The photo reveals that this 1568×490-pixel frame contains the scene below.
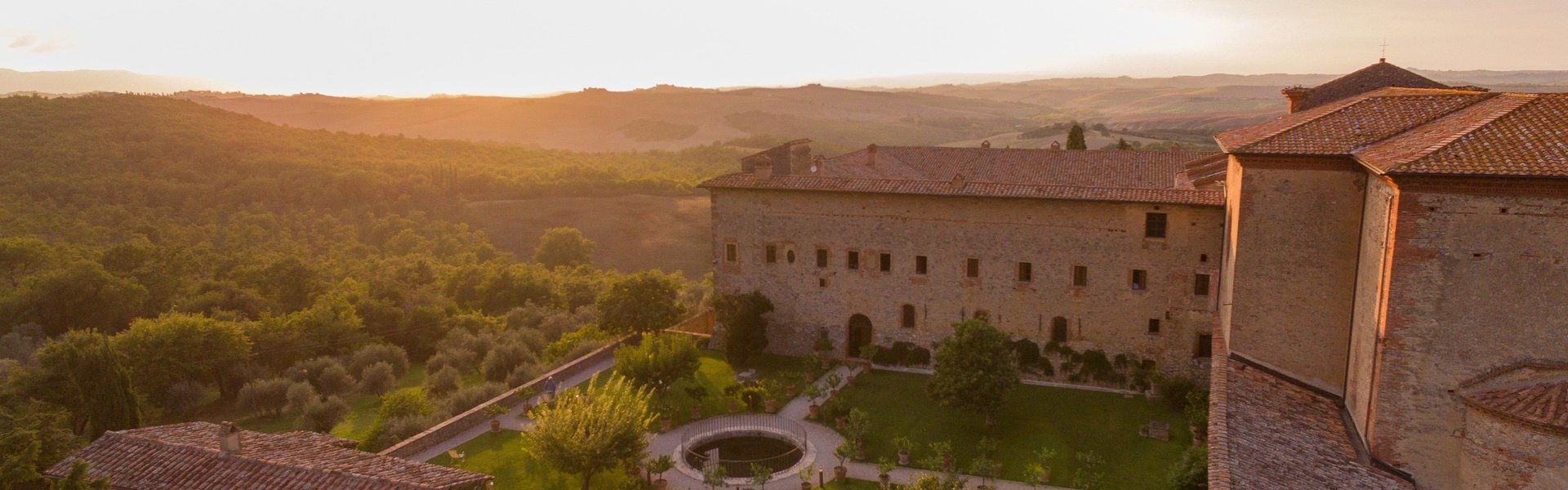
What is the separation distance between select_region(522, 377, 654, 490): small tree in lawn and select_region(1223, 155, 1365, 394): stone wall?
40.8 ft

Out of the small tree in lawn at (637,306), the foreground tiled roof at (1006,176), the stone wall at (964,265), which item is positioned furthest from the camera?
the small tree in lawn at (637,306)

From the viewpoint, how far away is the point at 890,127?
145 metres

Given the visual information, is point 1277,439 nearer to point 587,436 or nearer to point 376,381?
point 587,436

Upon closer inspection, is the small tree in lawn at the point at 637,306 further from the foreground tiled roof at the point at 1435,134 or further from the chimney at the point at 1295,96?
the chimney at the point at 1295,96

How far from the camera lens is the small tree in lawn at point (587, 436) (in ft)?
57.1

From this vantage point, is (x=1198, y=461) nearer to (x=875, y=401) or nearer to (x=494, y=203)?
(x=875, y=401)

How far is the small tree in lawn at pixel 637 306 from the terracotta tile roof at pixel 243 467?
1347cm

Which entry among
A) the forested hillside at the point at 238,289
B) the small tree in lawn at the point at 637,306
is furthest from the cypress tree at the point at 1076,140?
the small tree in lawn at the point at 637,306

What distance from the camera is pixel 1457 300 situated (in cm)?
1310

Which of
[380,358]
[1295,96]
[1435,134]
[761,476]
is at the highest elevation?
[1295,96]

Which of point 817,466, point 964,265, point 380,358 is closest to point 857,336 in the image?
point 964,265

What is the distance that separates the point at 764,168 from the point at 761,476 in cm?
1219

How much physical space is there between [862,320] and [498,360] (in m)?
12.5

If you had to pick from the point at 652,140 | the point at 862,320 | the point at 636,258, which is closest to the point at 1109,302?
the point at 862,320
